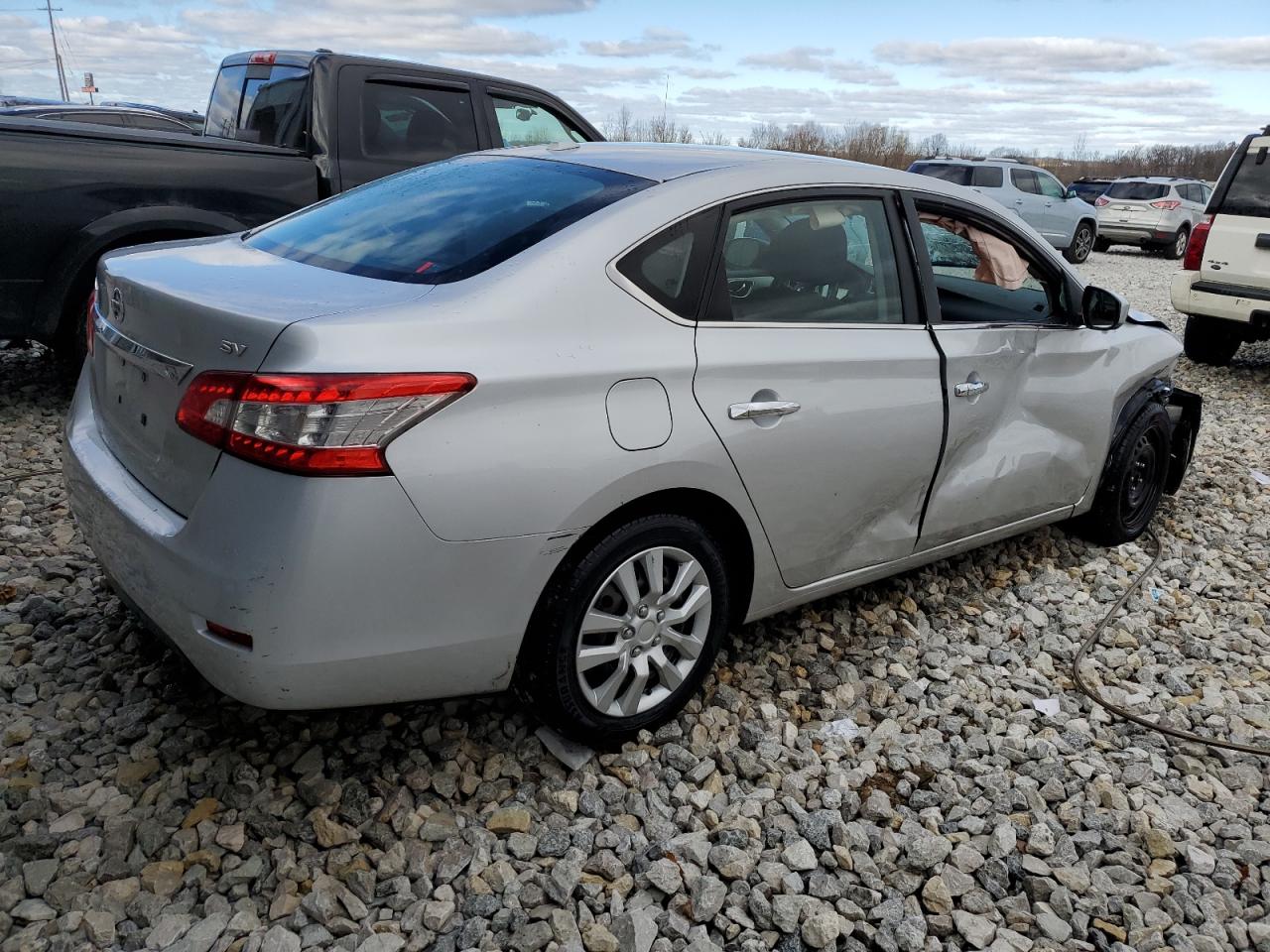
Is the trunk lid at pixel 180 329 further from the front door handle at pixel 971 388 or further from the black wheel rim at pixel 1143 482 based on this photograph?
the black wheel rim at pixel 1143 482

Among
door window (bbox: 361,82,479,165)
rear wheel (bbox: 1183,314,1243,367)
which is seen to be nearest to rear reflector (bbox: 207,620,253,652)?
door window (bbox: 361,82,479,165)

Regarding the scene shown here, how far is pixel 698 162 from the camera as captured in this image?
301 cm

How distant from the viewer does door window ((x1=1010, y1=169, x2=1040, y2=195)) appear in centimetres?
1864

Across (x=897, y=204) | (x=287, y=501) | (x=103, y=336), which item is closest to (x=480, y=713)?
(x=287, y=501)

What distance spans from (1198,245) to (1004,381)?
18.9 ft

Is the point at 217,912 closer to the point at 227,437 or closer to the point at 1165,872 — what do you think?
the point at 227,437

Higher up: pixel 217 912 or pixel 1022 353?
pixel 1022 353

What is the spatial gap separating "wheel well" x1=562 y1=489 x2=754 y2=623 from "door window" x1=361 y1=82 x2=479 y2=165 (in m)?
3.97

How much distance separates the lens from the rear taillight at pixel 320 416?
2.09 meters

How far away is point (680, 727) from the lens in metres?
3.01

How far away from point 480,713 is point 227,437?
47.2 inches

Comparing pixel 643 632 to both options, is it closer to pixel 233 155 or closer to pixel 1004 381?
pixel 1004 381

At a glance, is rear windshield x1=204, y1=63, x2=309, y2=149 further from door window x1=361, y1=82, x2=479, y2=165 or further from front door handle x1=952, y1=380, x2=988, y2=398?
front door handle x1=952, y1=380, x2=988, y2=398

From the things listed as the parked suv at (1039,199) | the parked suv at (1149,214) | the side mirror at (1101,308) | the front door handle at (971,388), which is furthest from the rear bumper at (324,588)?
the parked suv at (1149,214)
